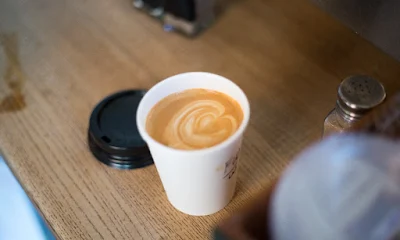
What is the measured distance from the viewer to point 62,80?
2.29 feet

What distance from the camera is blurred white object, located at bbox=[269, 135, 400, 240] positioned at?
34cm

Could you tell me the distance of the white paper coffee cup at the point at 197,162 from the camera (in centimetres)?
45

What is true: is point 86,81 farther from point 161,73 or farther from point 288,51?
point 288,51

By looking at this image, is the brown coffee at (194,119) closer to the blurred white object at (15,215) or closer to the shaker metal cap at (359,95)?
the shaker metal cap at (359,95)

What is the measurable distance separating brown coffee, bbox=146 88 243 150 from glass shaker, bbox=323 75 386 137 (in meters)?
0.11

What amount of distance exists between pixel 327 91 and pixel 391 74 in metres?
0.10

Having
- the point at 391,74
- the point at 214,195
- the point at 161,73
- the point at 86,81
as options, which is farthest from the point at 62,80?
the point at 391,74

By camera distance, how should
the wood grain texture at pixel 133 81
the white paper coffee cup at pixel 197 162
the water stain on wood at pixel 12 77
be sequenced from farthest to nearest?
1. the water stain on wood at pixel 12 77
2. the wood grain texture at pixel 133 81
3. the white paper coffee cup at pixel 197 162

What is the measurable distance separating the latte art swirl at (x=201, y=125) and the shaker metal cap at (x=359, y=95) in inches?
4.6

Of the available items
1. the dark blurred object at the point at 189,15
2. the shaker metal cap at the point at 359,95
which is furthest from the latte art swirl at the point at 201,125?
the dark blurred object at the point at 189,15

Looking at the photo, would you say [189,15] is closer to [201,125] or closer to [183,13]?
[183,13]

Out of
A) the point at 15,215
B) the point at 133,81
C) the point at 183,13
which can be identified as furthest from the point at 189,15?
the point at 15,215

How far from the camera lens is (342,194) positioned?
36 cm

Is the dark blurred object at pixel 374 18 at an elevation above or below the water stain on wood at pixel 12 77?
above
